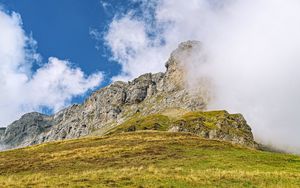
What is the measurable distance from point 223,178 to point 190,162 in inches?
579

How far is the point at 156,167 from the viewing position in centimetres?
4928

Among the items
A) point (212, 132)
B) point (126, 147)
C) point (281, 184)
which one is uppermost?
point (212, 132)

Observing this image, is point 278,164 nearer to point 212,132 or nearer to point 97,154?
point 97,154

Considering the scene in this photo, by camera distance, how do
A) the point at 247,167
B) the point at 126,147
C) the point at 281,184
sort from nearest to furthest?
the point at 281,184, the point at 247,167, the point at 126,147

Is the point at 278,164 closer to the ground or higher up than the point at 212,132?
closer to the ground

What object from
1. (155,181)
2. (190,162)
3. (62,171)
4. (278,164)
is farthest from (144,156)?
(155,181)

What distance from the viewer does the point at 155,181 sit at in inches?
1464

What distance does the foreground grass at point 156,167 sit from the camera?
37469mm

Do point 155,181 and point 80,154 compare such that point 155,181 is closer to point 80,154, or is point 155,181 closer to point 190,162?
point 190,162

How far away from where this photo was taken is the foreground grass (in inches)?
1475

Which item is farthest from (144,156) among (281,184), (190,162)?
(281,184)

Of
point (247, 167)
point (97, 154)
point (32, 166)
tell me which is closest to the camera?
point (247, 167)

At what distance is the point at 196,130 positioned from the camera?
196 m

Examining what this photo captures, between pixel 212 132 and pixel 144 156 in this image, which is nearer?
pixel 144 156
